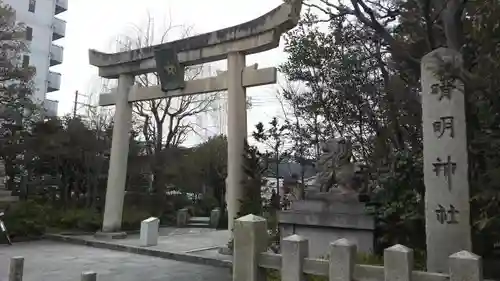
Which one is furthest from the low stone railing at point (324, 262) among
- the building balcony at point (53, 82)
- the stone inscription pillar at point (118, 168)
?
the building balcony at point (53, 82)

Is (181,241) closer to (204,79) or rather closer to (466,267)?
(204,79)

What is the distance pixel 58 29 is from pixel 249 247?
34926 millimetres

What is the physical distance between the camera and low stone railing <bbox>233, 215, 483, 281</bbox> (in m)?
3.66

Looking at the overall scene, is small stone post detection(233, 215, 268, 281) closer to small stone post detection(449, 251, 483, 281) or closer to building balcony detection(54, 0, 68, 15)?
small stone post detection(449, 251, 483, 281)

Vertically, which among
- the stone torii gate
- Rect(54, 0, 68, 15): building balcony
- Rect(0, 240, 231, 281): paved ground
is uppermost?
Rect(54, 0, 68, 15): building balcony

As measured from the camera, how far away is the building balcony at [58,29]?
3397 centimetres

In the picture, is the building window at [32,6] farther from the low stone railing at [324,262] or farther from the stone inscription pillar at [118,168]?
the low stone railing at [324,262]

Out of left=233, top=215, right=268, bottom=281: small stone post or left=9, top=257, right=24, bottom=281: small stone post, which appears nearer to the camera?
left=233, top=215, right=268, bottom=281: small stone post

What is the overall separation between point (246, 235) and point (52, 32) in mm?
34029

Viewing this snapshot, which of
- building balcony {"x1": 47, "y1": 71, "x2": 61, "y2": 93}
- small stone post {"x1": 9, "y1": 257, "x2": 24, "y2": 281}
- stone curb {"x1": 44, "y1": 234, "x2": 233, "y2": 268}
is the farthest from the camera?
building balcony {"x1": 47, "y1": 71, "x2": 61, "y2": 93}

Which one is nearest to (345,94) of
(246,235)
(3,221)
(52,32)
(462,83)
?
(462,83)

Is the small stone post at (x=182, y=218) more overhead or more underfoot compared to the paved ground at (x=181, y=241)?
more overhead

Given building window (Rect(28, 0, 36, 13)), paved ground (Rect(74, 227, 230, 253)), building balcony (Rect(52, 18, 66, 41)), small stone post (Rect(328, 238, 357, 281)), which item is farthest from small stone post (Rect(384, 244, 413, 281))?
building balcony (Rect(52, 18, 66, 41))

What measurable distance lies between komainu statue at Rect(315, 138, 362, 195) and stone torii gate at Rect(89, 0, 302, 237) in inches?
99.3
